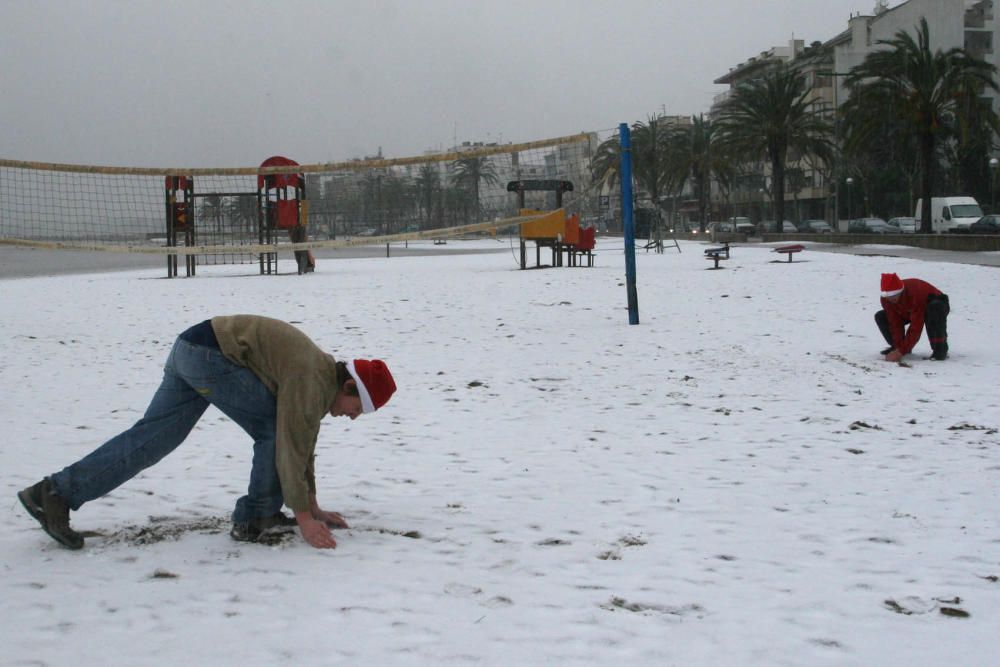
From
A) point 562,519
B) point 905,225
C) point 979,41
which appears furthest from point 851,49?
point 562,519

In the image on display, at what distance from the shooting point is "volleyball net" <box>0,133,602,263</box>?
1442cm

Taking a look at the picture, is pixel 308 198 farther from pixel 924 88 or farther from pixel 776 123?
pixel 776 123

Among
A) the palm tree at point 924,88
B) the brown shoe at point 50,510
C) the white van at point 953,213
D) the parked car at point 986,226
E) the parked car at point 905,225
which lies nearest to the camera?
the brown shoe at point 50,510

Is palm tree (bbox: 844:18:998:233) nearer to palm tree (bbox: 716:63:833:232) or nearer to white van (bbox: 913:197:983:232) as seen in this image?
white van (bbox: 913:197:983:232)

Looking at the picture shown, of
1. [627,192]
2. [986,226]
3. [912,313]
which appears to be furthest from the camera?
[986,226]

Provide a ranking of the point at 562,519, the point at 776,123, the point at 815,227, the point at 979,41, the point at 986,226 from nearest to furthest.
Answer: the point at 562,519
the point at 986,226
the point at 776,123
the point at 815,227
the point at 979,41

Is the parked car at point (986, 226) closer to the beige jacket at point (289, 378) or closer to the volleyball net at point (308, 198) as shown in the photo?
the volleyball net at point (308, 198)

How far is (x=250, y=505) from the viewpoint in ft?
14.3

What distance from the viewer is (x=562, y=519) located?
15.8 feet

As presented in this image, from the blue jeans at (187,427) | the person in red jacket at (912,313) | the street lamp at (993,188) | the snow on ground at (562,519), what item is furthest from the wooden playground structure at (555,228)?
the street lamp at (993,188)

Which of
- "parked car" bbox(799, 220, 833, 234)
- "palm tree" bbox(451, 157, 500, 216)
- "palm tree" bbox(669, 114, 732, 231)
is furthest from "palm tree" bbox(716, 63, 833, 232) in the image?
"palm tree" bbox(451, 157, 500, 216)

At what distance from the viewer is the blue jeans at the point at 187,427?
4.12m

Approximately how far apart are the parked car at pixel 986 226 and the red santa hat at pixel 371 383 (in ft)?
137

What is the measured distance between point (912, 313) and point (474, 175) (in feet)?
30.9
